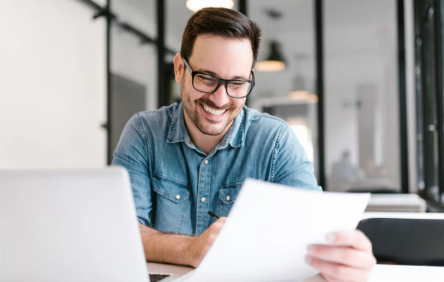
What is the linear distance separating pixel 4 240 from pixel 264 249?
1.45ft

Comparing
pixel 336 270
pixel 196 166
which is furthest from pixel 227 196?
pixel 336 270

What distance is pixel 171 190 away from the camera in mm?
1427

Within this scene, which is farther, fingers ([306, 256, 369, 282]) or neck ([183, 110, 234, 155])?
neck ([183, 110, 234, 155])

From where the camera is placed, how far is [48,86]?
4.40 metres

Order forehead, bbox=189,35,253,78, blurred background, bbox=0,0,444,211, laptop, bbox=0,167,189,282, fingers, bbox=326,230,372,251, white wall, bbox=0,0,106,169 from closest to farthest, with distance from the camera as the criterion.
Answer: laptop, bbox=0,167,189,282
fingers, bbox=326,230,372,251
forehead, bbox=189,35,253,78
white wall, bbox=0,0,106,169
blurred background, bbox=0,0,444,211

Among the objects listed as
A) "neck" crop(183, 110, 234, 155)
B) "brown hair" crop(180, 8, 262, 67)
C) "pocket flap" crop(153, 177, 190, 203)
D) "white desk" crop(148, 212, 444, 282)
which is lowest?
"white desk" crop(148, 212, 444, 282)

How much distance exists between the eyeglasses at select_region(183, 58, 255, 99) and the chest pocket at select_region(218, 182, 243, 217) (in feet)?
1.03

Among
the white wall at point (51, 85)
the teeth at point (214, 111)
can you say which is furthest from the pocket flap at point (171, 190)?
the white wall at point (51, 85)

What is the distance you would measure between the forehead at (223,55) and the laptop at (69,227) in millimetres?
786

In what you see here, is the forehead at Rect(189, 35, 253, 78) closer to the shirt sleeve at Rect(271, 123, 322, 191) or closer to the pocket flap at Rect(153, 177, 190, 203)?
the shirt sleeve at Rect(271, 123, 322, 191)

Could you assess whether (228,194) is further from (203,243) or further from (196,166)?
(203,243)

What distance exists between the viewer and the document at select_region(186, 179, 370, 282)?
62cm

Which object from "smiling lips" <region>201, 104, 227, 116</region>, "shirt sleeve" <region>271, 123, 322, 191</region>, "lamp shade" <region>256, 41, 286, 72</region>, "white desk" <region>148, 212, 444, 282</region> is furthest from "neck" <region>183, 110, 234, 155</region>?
"lamp shade" <region>256, 41, 286, 72</region>

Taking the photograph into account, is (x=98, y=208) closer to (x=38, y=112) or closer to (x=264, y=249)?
(x=264, y=249)
